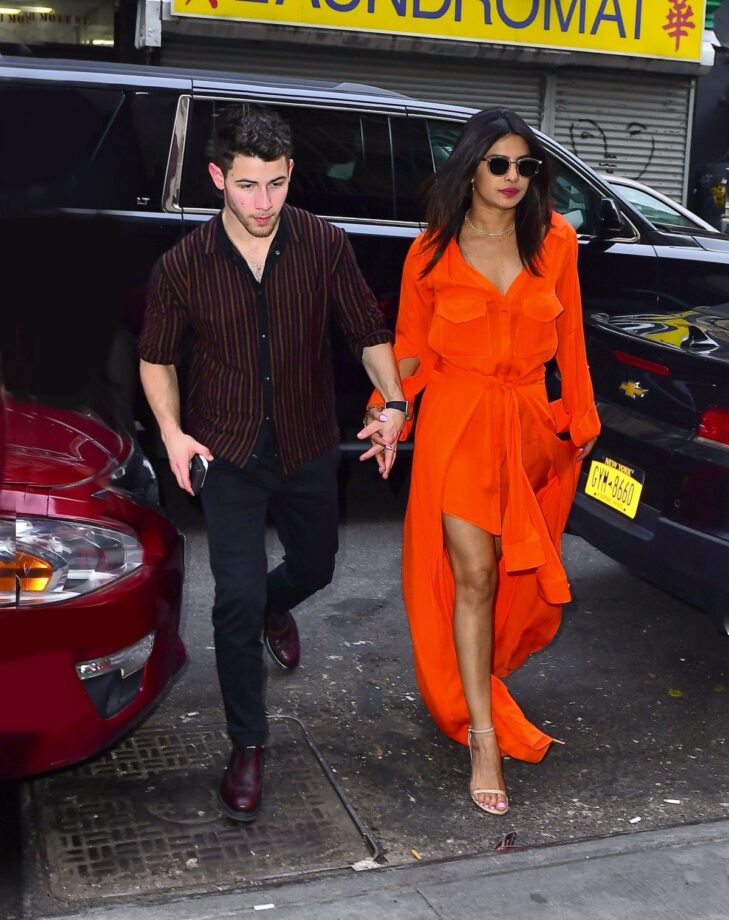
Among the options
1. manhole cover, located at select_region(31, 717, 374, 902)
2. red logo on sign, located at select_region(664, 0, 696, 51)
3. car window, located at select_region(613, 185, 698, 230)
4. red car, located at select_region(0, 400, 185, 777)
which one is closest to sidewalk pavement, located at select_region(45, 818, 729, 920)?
manhole cover, located at select_region(31, 717, 374, 902)

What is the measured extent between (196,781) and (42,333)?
7.26 feet

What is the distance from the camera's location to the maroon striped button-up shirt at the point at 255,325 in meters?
3.32

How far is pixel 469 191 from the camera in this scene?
142 inches

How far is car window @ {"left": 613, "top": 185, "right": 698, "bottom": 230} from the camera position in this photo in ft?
24.1

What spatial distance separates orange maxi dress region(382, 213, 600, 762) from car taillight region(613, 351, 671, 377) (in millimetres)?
642

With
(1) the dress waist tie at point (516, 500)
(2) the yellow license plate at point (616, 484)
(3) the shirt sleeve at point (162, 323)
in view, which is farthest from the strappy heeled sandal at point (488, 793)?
(3) the shirt sleeve at point (162, 323)

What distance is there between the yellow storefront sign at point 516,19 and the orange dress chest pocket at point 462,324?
9.47m

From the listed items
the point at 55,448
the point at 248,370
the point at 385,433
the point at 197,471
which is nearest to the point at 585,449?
the point at 385,433

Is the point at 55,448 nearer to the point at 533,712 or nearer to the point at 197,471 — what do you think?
the point at 197,471

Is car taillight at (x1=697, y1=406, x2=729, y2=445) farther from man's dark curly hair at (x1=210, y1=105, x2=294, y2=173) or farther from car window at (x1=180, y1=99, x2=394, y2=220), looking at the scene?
car window at (x1=180, y1=99, x2=394, y2=220)

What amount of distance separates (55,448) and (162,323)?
435 millimetres

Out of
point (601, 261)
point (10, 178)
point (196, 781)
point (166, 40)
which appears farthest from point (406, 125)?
point (166, 40)

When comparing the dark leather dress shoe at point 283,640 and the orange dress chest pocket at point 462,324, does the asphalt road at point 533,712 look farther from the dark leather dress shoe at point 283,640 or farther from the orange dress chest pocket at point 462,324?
the orange dress chest pocket at point 462,324

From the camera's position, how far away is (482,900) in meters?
3.00
